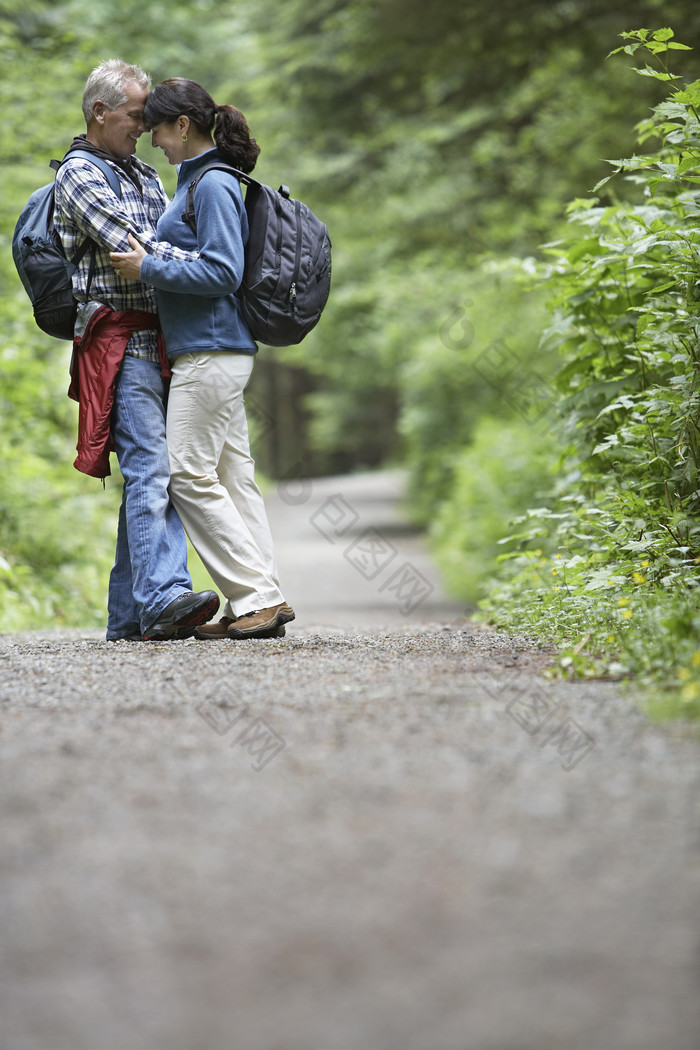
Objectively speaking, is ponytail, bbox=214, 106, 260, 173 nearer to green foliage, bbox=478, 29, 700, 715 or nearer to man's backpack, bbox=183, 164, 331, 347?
man's backpack, bbox=183, 164, 331, 347

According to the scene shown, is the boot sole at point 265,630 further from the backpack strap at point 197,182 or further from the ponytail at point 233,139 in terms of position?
the ponytail at point 233,139

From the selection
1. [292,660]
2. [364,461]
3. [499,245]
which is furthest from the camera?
[364,461]

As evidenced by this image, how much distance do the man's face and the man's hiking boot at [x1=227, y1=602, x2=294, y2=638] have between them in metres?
2.00

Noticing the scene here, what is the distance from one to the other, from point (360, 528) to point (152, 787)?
17.3m

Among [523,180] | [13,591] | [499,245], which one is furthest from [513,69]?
[13,591]

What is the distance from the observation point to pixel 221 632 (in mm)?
4316

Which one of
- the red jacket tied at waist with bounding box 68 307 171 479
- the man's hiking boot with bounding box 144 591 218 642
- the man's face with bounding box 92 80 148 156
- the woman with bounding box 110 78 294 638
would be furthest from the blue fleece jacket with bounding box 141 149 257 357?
the man's hiking boot with bounding box 144 591 218 642

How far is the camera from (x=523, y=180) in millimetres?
12367

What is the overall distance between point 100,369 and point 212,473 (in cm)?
62

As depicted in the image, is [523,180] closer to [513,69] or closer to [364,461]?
[513,69]

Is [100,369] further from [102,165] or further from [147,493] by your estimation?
[102,165]

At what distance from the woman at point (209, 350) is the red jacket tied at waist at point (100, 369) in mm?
160

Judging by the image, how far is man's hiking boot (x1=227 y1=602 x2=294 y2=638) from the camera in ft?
13.8

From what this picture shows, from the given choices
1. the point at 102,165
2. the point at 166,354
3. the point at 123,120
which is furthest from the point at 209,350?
the point at 123,120
